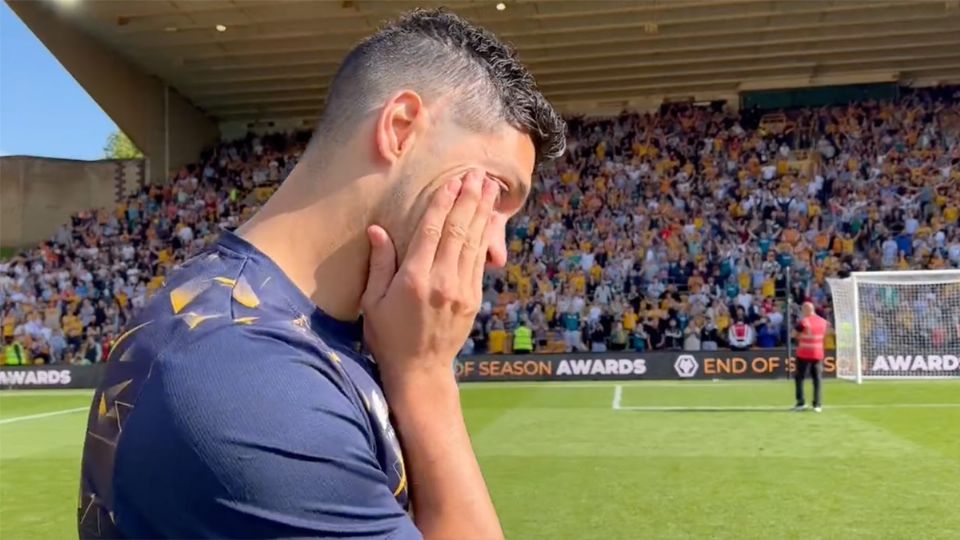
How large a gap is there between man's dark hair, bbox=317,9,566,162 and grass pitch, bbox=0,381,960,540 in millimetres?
5433

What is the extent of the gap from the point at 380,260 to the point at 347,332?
13cm

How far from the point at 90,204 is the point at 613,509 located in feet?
108

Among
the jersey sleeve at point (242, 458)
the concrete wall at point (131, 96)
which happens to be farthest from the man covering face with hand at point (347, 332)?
the concrete wall at point (131, 96)

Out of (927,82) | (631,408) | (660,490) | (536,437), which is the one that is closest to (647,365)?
(631,408)

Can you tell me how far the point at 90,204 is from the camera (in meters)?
35.4

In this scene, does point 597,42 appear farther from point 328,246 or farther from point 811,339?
point 328,246

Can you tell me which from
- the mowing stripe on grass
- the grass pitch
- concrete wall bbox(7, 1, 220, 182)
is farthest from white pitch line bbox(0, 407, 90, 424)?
concrete wall bbox(7, 1, 220, 182)

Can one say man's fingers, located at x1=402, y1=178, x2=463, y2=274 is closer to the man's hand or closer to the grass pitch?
the man's hand

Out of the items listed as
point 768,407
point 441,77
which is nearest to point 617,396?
point 768,407

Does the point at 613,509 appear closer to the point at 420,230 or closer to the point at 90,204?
the point at 420,230

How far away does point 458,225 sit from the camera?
1487mm

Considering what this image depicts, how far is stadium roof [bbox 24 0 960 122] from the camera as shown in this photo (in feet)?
84.8

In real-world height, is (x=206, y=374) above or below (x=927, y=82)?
below

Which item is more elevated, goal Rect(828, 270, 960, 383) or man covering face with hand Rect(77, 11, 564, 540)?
man covering face with hand Rect(77, 11, 564, 540)
